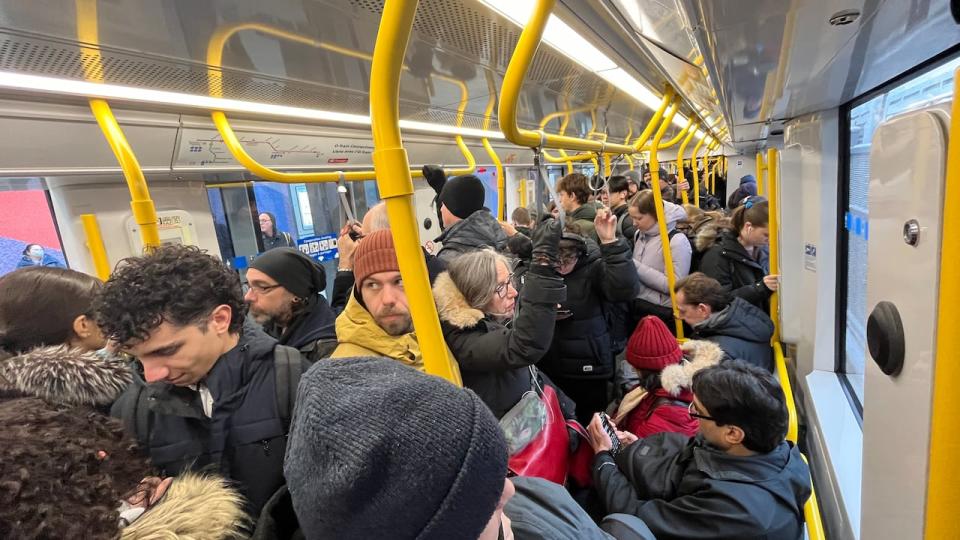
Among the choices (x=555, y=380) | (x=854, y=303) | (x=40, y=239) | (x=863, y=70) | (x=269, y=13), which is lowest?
(x=555, y=380)

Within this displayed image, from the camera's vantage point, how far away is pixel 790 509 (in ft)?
4.38

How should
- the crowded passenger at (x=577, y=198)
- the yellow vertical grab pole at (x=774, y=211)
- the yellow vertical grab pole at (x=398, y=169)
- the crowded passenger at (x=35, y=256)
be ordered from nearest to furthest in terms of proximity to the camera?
the yellow vertical grab pole at (x=398, y=169)
the crowded passenger at (x=35, y=256)
the yellow vertical grab pole at (x=774, y=211)
the crowded passenger at (x=577, y=198)

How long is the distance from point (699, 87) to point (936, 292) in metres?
1.95

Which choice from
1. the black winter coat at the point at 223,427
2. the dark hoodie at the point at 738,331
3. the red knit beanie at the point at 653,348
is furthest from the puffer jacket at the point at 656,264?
the black winter coat at the point at 223,427

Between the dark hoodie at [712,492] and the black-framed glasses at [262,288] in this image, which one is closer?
the dark hoodie at [712,492]

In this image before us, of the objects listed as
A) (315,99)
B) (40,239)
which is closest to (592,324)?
(315,99)

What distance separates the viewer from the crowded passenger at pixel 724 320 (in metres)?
2.43

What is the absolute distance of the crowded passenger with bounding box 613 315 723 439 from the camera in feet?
5.91

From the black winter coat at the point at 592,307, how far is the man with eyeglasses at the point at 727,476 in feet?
2.71

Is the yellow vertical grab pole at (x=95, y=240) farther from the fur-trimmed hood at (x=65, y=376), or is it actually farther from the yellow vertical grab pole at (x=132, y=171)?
the fur-trimmed hood at (x=65, y=376)

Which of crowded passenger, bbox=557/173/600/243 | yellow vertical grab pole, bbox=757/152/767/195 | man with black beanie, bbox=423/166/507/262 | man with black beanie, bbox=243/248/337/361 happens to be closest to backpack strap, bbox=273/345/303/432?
man with black beanie, bbox=243/248/337/361

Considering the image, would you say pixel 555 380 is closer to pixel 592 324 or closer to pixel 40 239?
pixel 592 324

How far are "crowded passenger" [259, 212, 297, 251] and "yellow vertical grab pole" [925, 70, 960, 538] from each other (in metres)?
4.30

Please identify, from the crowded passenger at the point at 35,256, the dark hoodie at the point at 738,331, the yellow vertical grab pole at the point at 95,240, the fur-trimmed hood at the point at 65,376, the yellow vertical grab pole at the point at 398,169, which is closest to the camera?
Answer: the yellow vertical grab pole at the point at 398,169
